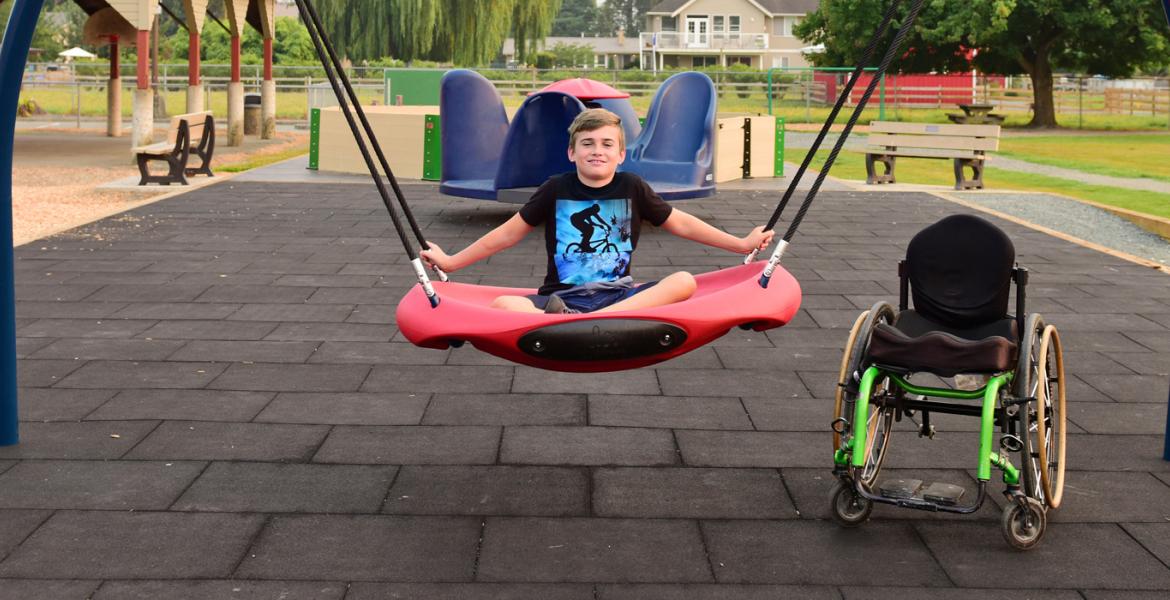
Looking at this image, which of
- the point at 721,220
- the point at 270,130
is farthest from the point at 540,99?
the point at 270,130

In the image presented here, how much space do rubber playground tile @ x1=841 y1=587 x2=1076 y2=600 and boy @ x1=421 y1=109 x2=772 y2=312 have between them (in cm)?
153

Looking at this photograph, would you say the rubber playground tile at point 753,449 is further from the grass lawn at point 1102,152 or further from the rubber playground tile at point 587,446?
the grass lawn at point 1102,152

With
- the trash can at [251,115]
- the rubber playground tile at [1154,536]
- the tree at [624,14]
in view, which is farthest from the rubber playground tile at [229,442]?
the tree at [624,14]

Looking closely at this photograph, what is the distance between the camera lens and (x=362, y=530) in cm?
418

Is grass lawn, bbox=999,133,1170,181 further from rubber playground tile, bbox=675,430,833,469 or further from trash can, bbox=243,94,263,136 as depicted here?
rubber playground tile, bbox=675,430,833,469

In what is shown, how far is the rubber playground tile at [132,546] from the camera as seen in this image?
12.4ft

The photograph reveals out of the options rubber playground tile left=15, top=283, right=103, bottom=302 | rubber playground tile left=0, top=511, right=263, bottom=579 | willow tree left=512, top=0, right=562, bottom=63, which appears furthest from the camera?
willow tree left=512, top=0, right=562, bottom=63

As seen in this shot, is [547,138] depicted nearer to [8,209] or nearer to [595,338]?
[8,209]

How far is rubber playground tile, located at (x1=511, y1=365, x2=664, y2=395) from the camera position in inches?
240

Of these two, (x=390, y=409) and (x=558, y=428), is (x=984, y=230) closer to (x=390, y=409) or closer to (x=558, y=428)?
(x=558, y=428)

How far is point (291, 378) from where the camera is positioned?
6.21 metres

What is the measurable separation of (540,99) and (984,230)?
7822 millimetres

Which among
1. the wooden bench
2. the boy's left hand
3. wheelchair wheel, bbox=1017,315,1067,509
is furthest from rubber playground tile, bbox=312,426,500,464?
the wooden bench

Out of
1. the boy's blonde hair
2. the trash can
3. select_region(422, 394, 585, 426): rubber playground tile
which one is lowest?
select_region(422, 394, 585, 426): rubber playground tile
